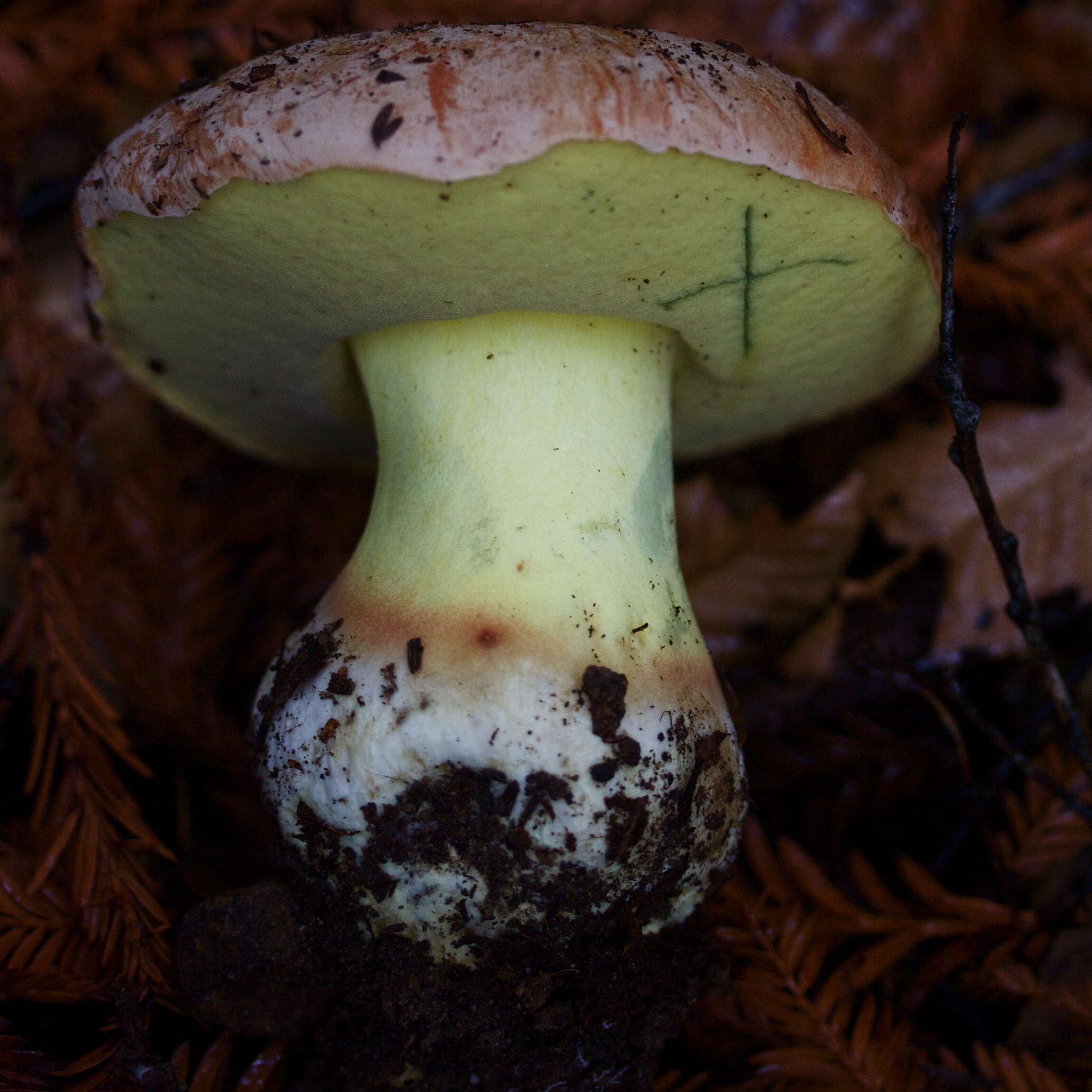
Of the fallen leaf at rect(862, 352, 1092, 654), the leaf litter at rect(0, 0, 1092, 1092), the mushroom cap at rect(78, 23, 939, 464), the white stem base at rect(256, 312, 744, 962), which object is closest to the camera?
the mushroom cap at rect(78, 23, 939, 464)

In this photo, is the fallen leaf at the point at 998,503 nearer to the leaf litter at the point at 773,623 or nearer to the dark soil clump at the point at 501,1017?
the leaf litter at the point at 773,623

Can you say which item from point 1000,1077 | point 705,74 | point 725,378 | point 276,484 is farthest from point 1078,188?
point 276,484

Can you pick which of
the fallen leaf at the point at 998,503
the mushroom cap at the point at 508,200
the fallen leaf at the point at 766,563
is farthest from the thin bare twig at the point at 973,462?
the fallen leaf at the point at 766,563

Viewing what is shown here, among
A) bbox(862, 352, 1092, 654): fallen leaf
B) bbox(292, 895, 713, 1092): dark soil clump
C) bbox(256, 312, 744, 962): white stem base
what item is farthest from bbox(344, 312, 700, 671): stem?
bbox(862, 352, 1092, 654): fallen leaf

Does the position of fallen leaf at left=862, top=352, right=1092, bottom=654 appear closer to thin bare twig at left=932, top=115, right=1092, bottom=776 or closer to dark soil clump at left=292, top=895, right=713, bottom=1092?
thin bare twig at left=932, top=115, right=1092, bottom=776

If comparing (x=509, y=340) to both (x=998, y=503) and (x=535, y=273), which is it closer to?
(x=535, y=273)

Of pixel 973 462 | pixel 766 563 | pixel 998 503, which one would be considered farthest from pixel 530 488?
pixel 998 503
